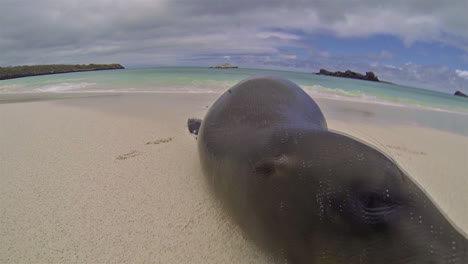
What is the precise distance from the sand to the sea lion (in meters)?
0.46

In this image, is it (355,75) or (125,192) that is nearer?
(125,192)

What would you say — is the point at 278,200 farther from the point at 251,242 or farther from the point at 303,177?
the point at 251,242

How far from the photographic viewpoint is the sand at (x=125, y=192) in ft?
7.04

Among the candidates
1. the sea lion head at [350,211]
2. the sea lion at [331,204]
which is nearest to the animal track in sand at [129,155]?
the sea lion at [331,204]

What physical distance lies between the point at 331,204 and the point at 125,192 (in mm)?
2308

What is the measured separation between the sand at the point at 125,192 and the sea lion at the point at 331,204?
1.49ft

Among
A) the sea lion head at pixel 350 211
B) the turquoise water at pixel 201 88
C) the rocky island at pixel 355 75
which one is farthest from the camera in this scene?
the rocky island at pixel 355 75

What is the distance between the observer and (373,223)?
129 centimetres

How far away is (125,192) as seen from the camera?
9.87 ft

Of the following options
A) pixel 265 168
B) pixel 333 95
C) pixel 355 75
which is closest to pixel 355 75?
pixel 355 75

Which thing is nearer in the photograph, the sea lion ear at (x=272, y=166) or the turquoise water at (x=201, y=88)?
the sea lion ear at (x=272, y=166)

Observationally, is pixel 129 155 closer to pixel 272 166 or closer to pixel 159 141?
pixel 159 141

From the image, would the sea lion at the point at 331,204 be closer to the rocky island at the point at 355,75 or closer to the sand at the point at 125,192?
the sand at the point at 125,192

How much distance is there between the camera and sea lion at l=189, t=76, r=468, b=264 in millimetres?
1255
